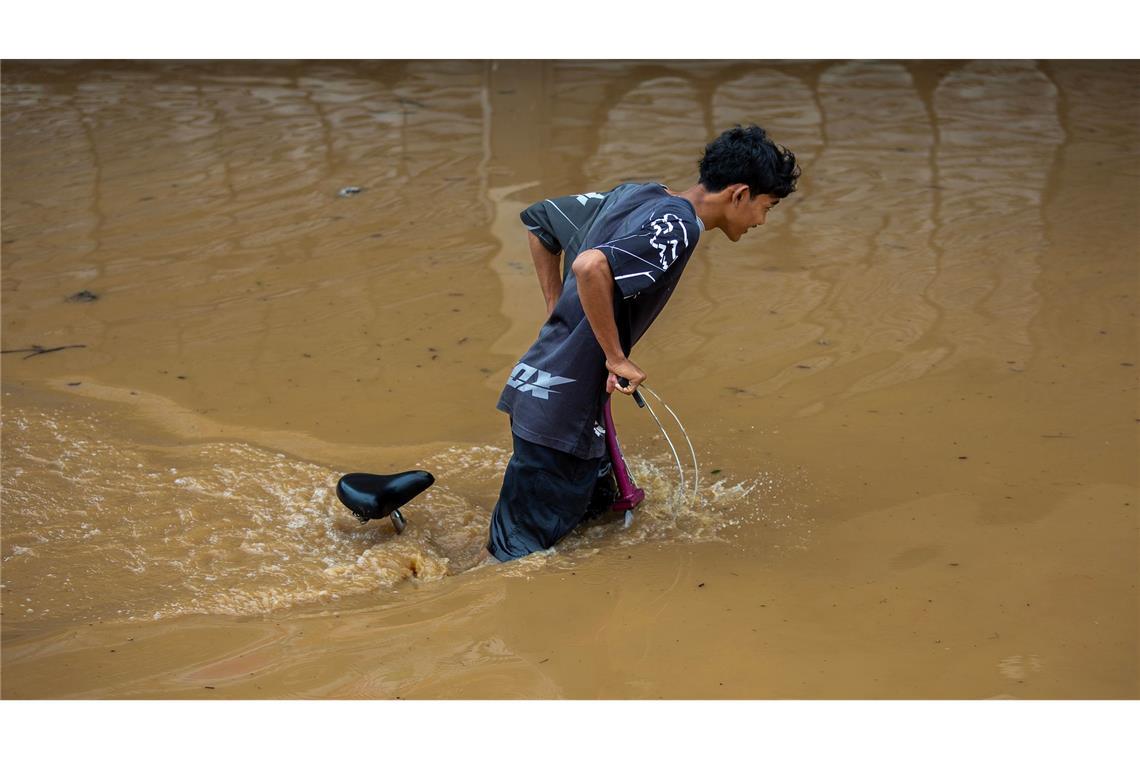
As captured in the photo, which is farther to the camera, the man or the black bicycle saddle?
→ the black bicycle saddle

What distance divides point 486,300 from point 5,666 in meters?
2.76

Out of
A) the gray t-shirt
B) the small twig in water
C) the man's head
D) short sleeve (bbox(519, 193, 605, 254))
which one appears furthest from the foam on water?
the man's head

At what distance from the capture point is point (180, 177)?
6.55 m

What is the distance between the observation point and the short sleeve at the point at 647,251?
2.76 metres

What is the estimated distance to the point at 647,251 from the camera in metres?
2.77

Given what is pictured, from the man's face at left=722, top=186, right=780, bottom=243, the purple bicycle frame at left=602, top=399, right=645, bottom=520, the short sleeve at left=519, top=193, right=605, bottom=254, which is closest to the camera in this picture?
the man's face at left=722, top=186, right=780, bottom=243

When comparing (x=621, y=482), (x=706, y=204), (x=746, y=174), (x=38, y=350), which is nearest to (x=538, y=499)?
(x=621, y=482)

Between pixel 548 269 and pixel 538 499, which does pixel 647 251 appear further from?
pixel 538 499

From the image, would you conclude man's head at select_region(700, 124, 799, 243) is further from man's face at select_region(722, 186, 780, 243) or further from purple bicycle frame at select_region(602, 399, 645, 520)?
purple bicycle frame at select_region(602, 399, 645, 520)

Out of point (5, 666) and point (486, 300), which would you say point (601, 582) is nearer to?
point (5, 666)

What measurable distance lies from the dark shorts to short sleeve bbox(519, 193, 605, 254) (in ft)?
1.84

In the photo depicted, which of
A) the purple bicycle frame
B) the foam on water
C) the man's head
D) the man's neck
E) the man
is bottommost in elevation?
the foam on water

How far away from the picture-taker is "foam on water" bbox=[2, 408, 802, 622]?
3176mm

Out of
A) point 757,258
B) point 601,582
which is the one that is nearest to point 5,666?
point 601,582
